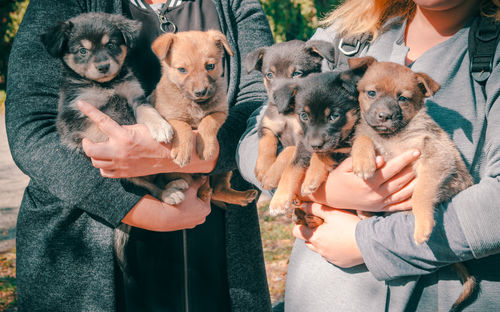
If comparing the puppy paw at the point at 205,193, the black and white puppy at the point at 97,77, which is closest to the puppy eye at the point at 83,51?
the black and white puppy at the point at 97,77

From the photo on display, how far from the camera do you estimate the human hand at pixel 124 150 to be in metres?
2.46

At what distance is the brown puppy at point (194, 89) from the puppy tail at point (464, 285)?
1.43 meters

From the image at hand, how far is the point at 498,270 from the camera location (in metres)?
2.05

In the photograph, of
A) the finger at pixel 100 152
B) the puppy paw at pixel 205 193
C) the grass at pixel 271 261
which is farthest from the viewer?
the grass at pixel 271 261

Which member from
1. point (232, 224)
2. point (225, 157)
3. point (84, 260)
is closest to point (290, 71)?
point (225, 157)

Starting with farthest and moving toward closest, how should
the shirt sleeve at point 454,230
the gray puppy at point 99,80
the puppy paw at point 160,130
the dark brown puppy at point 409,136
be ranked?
the gray puppy at point 99,80, the puppy paw at point 160,130, the dark brown puppy at point 409,136, the shirt sleeve at point 454,230

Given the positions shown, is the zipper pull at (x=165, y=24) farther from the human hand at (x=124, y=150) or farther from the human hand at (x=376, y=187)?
the human hand at (x=376, y=187)

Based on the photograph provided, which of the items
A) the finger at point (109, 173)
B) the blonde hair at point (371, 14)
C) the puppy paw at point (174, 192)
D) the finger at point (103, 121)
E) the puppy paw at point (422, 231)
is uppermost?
the blonde hair at point (371, 14)

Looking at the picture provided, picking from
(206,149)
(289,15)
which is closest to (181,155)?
(206,149)

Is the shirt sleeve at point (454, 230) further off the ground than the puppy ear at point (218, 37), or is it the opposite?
the puppy ear at point (218, 37)

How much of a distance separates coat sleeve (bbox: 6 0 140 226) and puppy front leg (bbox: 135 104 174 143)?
39 centimetres

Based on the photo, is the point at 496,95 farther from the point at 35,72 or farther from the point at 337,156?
the point at 35,72

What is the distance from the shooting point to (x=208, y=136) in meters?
2.73

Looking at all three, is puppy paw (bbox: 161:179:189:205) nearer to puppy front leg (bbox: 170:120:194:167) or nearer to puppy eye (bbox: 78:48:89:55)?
puppy front leg (bbox: 170:120:194:167)
